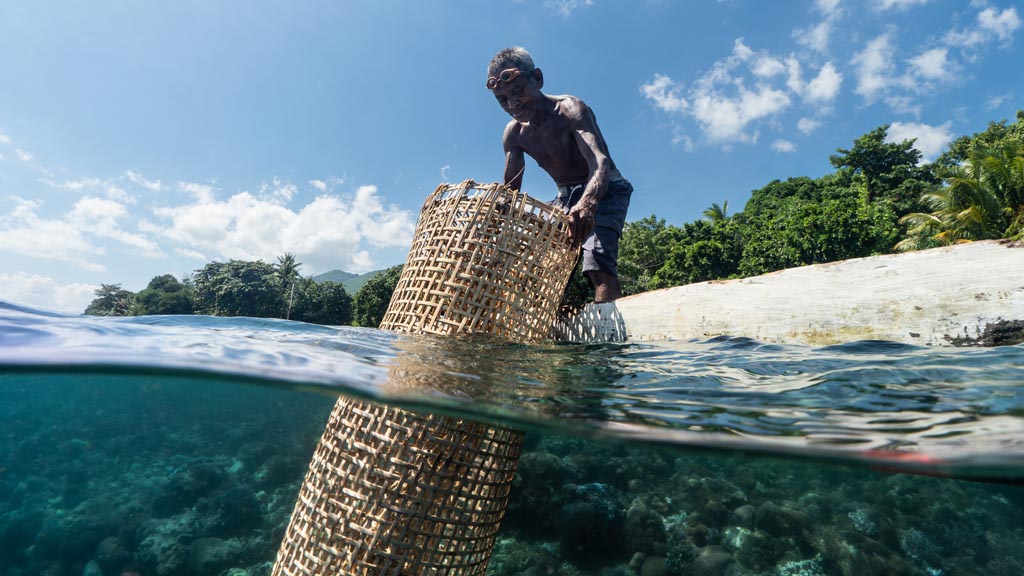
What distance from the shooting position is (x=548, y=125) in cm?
344

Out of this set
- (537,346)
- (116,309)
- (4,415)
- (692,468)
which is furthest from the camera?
(116,309)

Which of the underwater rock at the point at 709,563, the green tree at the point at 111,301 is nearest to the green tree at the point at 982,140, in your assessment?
the underwater rock at the point at 709,563

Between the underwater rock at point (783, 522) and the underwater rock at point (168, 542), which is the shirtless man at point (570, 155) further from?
the underwater rock at point (168, 542)

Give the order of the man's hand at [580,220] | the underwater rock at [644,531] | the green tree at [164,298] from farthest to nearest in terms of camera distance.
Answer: the green tree at [164,298]
the underwater rock at [644,531]
the man's hand at [580,220]

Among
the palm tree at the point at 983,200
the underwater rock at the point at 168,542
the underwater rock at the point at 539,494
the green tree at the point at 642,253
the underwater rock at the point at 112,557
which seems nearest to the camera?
the underwater rock at the point at 539,494

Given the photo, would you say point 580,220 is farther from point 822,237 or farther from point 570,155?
point 822,237

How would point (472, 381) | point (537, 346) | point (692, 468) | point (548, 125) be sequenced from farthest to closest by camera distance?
point (692, 468) < point (548, 125) < point (537, 346) < point (472, 381)

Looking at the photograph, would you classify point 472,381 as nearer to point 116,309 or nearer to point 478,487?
point 478,487

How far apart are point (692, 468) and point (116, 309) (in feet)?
244

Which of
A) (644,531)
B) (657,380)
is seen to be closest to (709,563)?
(644,531)

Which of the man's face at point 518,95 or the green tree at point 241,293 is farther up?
the green tree at point 241,293

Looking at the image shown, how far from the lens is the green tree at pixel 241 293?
46812 mm

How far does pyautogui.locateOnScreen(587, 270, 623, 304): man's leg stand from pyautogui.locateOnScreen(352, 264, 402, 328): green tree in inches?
1079

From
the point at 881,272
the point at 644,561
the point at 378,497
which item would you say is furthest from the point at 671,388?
the point at 644,561
